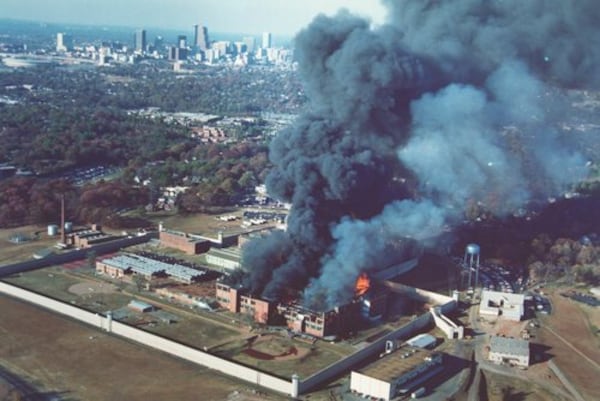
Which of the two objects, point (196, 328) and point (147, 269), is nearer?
point (196, 328)

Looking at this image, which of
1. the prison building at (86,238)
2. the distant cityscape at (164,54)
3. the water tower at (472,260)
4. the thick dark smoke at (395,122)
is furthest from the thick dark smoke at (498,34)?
the distant cityscape at (164,54)

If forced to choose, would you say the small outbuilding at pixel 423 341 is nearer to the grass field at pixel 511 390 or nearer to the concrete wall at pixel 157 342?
the grass field at pixel 511 390

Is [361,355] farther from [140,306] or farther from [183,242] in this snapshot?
[183,242]

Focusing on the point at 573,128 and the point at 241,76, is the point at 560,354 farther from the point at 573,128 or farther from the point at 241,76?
the point at 241,76

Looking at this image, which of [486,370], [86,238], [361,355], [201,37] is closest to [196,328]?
[361,355]

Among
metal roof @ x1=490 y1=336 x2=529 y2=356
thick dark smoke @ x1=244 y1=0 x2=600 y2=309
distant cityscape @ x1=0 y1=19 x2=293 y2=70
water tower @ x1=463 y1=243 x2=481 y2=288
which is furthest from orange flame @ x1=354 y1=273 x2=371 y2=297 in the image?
distant cityscape @ x1=0 y1=19 x2=293 y2=70

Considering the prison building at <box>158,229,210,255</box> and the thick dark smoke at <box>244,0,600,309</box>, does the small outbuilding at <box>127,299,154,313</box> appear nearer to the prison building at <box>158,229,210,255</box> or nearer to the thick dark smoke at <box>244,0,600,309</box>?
the thick dark smoke at <box>244,0,600,309</box>
